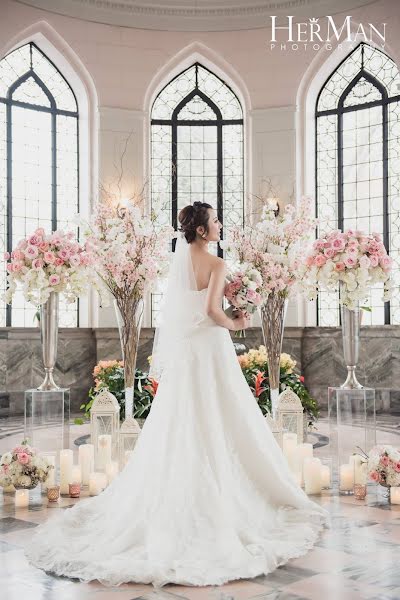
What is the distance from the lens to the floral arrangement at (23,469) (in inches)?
211

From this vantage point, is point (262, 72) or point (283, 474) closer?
point (283, 474)

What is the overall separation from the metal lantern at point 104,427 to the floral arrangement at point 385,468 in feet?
7.03

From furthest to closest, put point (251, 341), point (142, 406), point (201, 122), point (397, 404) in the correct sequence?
1. point (201, 122)
2. point (251, 341)
3. point (397, 404)
4. point (142, 406)

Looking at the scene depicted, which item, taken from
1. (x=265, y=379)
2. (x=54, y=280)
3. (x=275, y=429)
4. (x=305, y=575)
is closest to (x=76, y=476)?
(x=54, y=280)

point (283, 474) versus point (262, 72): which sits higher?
point (262, 72)

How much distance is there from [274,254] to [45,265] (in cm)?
188

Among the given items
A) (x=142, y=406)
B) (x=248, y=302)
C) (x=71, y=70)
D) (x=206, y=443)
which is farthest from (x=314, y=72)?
(x=206, y=443)

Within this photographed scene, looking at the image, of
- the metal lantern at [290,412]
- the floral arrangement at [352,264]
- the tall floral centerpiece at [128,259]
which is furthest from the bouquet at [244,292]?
the metal lantern at [290,412]

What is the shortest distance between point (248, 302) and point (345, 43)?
28.8 feet

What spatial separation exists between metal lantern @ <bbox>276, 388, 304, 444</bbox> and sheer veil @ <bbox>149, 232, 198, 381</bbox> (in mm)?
1487

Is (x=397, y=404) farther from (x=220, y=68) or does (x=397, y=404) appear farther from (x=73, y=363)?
(x=220, y=68)

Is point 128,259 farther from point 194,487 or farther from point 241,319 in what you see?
point 194,487

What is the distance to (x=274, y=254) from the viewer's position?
588 cm

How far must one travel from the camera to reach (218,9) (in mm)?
12508
